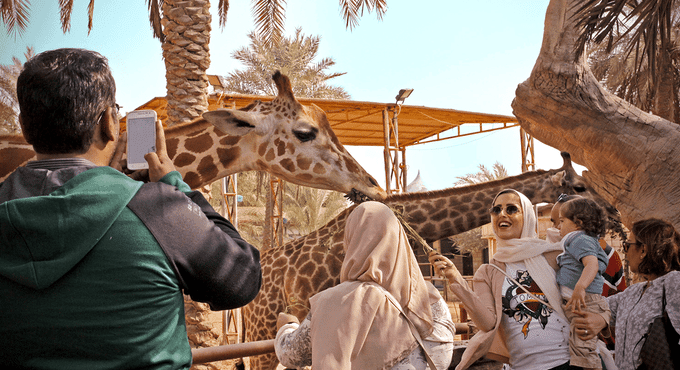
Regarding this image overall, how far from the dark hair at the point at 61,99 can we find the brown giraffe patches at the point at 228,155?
3227 mm

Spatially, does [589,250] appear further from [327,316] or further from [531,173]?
[531,173]

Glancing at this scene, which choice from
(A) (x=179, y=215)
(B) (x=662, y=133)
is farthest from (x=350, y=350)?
(B) (x=662, y=133)

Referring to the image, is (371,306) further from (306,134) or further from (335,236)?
(335,236)

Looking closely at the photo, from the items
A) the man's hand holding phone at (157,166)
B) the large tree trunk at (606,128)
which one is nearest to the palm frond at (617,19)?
the large tree trunk at (606,128)

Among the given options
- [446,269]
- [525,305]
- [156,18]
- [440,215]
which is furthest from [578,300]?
[156,18]

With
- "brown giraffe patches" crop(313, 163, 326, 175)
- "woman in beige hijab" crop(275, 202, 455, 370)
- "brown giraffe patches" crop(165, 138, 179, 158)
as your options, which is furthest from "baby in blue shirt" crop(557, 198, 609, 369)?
"brown giraffe patches" crop(165, 138, 179, 158)

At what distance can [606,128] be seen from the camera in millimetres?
5723

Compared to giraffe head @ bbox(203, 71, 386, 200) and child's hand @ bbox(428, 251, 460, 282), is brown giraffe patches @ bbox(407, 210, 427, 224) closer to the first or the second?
giraffe head @ bbox(203, 71, 386, 200)

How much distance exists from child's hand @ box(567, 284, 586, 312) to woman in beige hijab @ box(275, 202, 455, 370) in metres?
0.93

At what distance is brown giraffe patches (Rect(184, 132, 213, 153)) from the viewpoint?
183 inches

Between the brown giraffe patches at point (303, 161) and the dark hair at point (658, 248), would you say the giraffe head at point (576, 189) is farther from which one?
the brown giraffe patches at point (303, 161)

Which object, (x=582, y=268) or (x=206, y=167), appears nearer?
(x=582, y=268)

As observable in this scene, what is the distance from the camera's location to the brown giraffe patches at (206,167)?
4613 mm

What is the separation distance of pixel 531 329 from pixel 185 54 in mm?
5882
